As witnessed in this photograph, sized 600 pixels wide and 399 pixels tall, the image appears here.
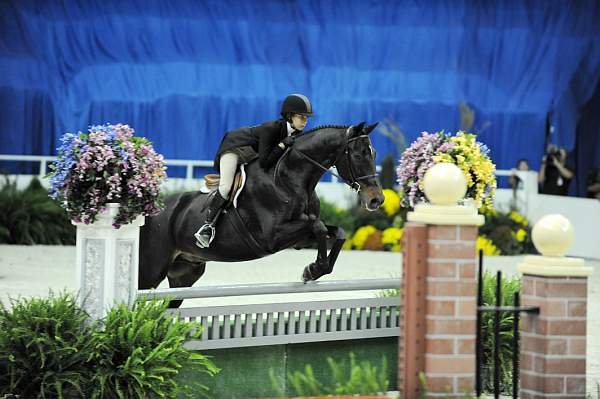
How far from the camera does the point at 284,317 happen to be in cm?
693

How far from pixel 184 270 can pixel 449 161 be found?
2.08m

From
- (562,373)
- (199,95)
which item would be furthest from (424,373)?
(199,95)

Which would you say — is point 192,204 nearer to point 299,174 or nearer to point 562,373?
point 299,174

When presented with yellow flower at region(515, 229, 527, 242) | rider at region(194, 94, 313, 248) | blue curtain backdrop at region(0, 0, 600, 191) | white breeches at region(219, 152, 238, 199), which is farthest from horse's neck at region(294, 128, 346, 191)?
blue curtain backdrop at region(0, 0, 600, 191)

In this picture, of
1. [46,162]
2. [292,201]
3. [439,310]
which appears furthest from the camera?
[46,162]

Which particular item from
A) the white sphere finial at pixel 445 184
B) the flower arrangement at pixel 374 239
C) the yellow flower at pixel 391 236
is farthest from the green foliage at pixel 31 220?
the white sphere finial at pixel 445 184

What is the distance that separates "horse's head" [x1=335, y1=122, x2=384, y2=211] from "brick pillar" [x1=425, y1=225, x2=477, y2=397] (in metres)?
2.57

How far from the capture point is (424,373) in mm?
4766

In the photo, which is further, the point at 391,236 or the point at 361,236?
the point at 361,236

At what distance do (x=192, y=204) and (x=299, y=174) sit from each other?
934 millimetres

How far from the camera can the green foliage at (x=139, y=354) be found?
5.98 meters

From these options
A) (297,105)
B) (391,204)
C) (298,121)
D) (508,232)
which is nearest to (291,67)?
(391,204)

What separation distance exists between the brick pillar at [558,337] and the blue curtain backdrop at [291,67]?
46.8 ft

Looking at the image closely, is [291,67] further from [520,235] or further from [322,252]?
[322,252]
